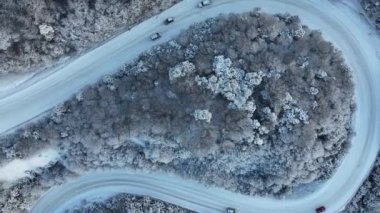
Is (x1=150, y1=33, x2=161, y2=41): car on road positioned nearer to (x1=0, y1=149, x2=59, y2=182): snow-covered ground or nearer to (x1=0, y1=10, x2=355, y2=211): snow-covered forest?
(x1=0, y1=10, x2=355, y2=211): snow-covered forest

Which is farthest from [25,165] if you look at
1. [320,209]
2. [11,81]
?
[320,209]

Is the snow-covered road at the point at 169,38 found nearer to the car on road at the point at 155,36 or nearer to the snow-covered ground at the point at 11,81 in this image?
the car on road at the point at 155,36

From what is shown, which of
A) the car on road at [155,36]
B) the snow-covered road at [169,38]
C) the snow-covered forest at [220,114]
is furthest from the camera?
the car on road at [155,36]

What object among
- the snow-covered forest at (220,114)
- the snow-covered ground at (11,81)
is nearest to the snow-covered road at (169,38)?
the snow-covered ground at (11,81)

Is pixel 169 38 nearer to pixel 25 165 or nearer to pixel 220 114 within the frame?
pixel 220 114

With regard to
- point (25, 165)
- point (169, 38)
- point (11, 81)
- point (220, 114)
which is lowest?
point (25, 165)

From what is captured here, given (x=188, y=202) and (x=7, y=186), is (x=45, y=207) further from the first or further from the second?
(x=188, y=202)

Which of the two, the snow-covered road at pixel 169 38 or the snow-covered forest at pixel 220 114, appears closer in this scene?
the snow-covered forest at pixel 220 114
